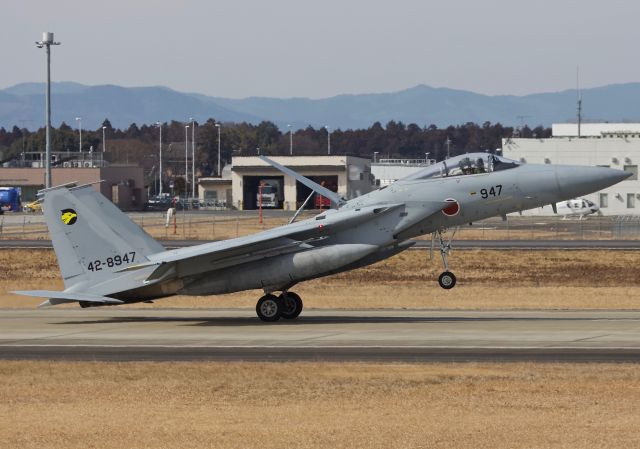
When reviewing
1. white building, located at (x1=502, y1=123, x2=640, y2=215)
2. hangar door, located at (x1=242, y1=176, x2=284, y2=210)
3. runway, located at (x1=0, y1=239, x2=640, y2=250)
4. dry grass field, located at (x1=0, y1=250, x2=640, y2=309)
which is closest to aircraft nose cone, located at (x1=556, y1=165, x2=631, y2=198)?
dry grass field, located at (x1=0, y1=250, x2=640, y2=309)

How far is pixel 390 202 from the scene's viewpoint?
27109 millimetres

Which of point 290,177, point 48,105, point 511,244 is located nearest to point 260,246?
point 48,105

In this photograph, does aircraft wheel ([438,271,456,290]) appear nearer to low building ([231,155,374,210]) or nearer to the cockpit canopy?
the cockpit canopy

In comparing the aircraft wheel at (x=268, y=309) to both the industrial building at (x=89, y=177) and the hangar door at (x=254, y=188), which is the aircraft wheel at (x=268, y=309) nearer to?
the industrial building at (x=89, y=177)

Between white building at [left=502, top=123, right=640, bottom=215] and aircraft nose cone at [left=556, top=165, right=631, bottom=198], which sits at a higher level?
white building at [left=502, top=123, right=640, bottom=215]

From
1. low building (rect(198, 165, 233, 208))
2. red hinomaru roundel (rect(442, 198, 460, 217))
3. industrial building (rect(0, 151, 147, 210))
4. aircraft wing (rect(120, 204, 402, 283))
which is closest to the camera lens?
aircraft wing (rect(120, 204, 402, 283))

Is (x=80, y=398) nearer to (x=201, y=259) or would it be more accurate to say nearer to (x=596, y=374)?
(x=596, y=374)

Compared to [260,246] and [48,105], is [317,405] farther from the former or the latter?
[48,105]

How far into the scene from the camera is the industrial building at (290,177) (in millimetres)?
113875

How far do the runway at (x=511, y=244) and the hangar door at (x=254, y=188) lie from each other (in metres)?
57.4

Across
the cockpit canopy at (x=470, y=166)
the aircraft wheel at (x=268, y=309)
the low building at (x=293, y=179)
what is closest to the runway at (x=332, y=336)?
the aircraft wheel at (x=268, y=309)

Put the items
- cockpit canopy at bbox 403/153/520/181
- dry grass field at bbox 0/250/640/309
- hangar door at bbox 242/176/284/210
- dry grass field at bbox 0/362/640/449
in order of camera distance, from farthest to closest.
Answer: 1. hangar door at bbox 242/176/284/210
2. dry grass field at bbox 0/250/640/309
3. cockpit canopy at bbox 403/153/520/181
4. dry grass field at bbox 0/362/640/449

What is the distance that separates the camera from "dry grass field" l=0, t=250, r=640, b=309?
34406 millimetres

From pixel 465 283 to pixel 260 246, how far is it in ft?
50.7
